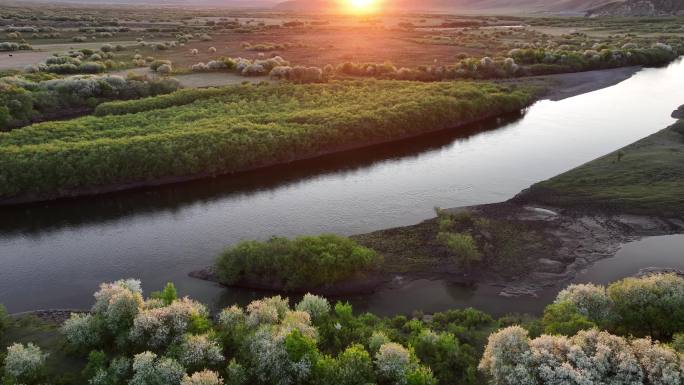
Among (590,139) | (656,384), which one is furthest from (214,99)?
(656,384)

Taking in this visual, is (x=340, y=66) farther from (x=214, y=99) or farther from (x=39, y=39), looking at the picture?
(x=39, y=39)

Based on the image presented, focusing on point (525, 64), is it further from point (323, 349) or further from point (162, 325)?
point (162, 325)

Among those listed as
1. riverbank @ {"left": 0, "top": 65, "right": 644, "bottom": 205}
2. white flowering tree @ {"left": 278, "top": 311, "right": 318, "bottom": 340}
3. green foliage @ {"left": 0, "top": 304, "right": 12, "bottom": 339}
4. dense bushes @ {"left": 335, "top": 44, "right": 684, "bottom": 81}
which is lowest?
green foliage @ {"left": 0, "top": 304, "right": 12, "bottom": 339}

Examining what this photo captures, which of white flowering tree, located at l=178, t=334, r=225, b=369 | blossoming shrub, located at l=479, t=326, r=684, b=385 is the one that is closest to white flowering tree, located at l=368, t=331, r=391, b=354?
blossoming shrub, located at l=479, t=326, r=684, b=385

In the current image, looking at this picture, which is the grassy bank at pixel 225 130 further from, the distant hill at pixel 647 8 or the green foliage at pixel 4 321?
the distant hill at pixel 647 8

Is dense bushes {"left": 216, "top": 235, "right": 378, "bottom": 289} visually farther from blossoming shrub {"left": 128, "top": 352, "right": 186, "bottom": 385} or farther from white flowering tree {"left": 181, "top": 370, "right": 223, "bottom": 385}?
white flowering tree {"left": 181, "top": 370, "right": 223, "bottom": 385}

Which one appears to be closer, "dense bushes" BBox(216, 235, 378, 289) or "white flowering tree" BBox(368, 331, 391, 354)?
"white flowering tree" BBox(368, 331, 391, 354)
